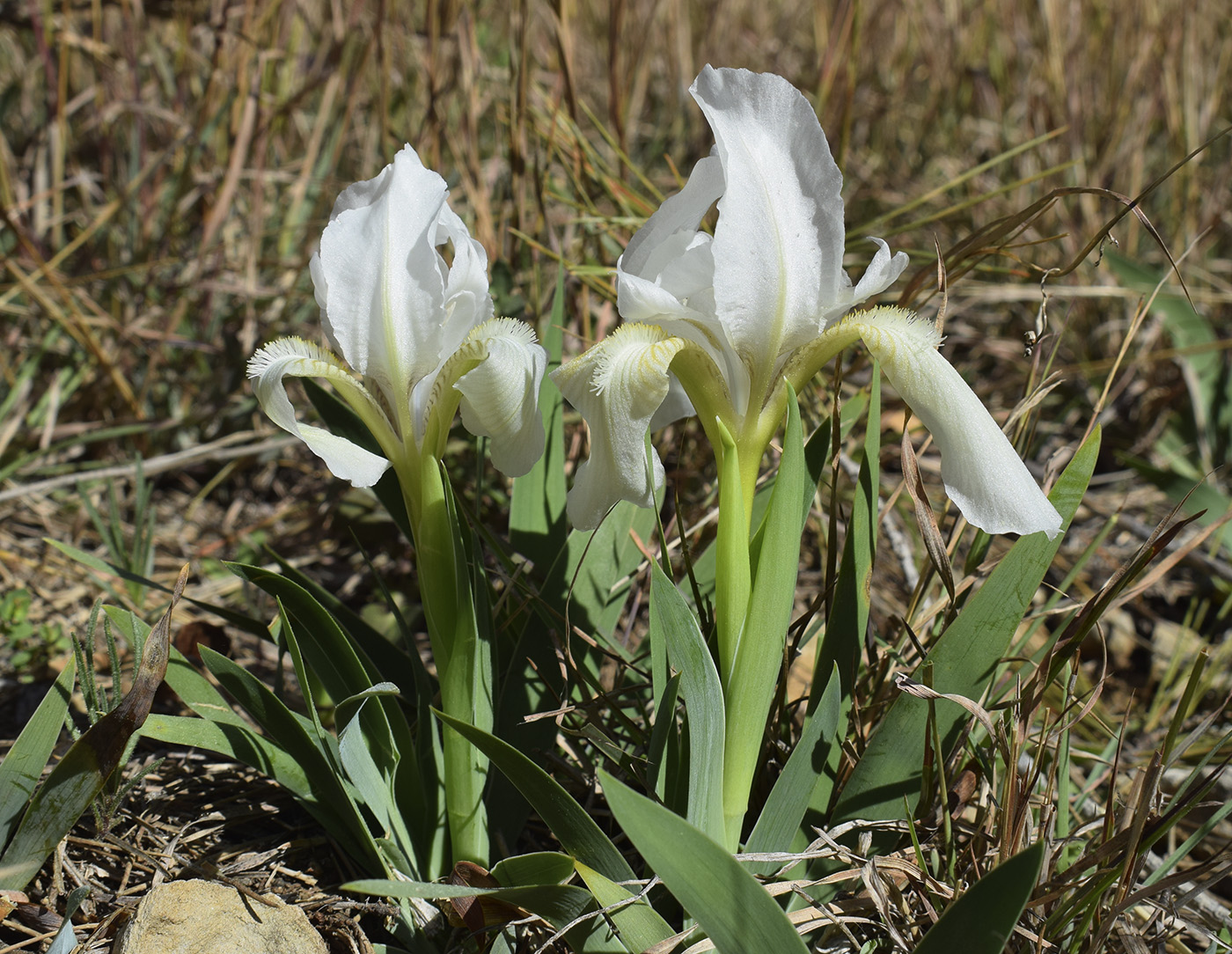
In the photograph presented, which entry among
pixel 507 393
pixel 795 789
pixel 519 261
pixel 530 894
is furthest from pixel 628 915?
pixel 519 261

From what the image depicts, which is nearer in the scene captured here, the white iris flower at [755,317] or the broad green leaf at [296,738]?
the white iris flower at [755,317]

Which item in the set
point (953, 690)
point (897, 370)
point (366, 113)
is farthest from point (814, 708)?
point (366, 113)

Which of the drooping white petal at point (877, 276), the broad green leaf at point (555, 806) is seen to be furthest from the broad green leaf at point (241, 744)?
the drooping white petal at point (877, 276)

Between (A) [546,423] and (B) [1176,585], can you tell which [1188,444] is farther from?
(A) [546,423]

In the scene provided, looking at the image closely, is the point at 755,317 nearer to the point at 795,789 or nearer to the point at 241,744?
the point at 795,789

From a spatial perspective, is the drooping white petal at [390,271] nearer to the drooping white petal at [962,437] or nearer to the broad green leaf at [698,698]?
the broad green leaf at [698,698]
